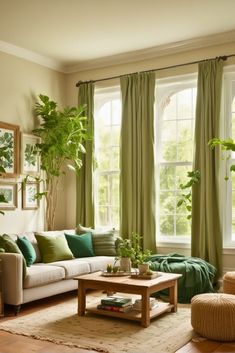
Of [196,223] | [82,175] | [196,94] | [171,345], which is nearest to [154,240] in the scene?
[196,223]

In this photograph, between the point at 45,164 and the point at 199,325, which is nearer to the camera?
the point at 199,325

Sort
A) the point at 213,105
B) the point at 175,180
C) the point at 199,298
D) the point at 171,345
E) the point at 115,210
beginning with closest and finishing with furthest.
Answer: the point at 171,345, the point at 199,298, the point at 213,105, the point at 175,180, the point at 115,210

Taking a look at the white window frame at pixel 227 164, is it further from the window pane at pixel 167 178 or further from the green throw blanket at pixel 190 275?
the window pane at pixel 167 178

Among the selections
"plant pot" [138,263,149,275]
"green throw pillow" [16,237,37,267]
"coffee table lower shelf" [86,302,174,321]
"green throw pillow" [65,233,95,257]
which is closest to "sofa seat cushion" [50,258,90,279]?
"green throw pillow" [16,237,37,267]

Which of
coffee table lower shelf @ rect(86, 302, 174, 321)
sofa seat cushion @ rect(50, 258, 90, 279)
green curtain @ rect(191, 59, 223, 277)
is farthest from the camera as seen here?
green curtain @ rect(191, 59, 223, 277)

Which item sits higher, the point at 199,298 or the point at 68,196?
the point at 68,196

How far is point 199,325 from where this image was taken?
410 centimetres

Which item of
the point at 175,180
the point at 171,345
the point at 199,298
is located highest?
the point at 175,180

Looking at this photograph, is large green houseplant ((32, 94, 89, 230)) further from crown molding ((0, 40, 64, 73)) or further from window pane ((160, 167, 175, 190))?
window pane ((160, 167, 175, 190))

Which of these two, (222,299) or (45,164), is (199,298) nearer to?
(222,299)

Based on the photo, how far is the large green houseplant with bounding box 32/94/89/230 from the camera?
22.1 feet

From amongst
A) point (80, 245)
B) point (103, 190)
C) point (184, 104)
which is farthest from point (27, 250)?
point (184, 104)

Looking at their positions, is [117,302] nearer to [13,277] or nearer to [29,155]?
[13,277]

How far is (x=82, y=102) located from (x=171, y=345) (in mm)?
4449
